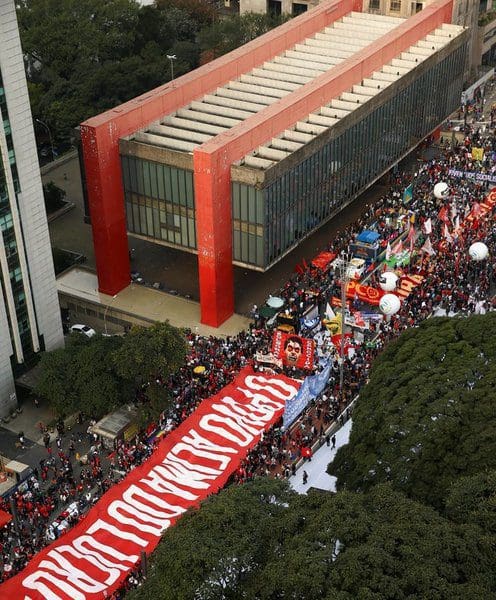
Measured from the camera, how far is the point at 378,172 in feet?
254

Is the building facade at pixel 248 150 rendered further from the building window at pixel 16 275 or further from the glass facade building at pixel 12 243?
the building window at pixel 16 275

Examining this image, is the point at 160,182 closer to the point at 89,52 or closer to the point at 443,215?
the point at 443,215

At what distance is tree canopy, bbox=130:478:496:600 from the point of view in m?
33.0

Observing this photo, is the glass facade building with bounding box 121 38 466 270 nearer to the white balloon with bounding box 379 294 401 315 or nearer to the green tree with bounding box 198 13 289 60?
the white balloon with bounding box 379 294 401 315

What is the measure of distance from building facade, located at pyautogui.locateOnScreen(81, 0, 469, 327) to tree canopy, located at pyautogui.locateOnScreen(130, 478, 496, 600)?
89.5 ft

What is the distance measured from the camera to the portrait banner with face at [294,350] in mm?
58281

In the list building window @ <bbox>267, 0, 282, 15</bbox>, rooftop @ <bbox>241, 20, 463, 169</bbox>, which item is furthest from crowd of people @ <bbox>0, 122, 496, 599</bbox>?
building window @ <bbox>267, 0, 282, 15</bbox>

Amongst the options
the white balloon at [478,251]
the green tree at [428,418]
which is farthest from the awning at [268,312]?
the green tree at [428,418]

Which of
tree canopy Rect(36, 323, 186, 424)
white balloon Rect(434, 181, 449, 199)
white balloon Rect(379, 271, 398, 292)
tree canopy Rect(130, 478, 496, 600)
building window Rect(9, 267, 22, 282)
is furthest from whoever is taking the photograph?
white balloon Rect(434, 181, 449, 199)

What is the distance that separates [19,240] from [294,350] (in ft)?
56.7

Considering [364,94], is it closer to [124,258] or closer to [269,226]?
[269,226]

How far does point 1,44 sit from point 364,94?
31.6 m

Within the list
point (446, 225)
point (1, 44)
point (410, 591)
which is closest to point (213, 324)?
point (446, 225)

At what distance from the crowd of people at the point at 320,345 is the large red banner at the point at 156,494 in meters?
1.09
